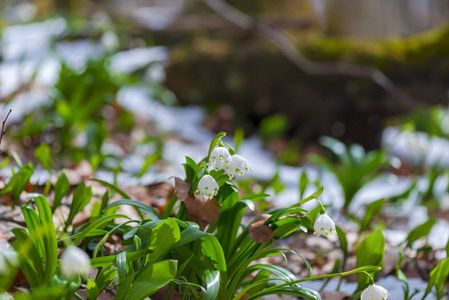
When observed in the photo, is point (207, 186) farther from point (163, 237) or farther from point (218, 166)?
point (163, 237)

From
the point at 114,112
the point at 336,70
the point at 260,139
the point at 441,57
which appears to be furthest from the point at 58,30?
the point at 441,57

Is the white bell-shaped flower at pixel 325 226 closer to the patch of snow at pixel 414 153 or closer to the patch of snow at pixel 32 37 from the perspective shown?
the patch of snow at pixel 414 153

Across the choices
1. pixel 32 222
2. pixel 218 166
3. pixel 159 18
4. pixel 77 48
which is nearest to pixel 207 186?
pixel 218 166

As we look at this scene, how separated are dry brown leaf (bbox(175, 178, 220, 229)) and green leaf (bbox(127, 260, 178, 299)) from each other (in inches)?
11.8

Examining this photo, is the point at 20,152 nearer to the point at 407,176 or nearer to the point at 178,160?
the point at 178,160

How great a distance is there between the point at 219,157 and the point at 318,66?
10.7 ft

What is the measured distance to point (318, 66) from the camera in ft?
14.2

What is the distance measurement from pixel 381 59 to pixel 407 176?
3.67 feet

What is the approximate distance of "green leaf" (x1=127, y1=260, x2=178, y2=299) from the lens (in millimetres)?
1114

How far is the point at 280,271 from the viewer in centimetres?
137

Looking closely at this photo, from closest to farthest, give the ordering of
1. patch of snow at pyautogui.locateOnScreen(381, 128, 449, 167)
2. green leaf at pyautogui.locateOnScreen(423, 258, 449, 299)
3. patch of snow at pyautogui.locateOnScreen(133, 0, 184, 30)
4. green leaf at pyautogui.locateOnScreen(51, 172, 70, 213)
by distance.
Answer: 1. green leaf at pyautogui.locateOnScreen(423, 258, 449, 299)
2. green leaf at pyautogui.locateOnScreen(51, 172, 70, 213)
3. patch of snow at pyautogui.locateOnScreen(381, 128, 449, 167)
4. patch of snow at pyautogui.locateOnScreen(133, 0, 184, 30)

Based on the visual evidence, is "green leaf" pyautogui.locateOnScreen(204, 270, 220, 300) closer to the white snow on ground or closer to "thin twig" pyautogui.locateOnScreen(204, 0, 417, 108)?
the white snow on ground

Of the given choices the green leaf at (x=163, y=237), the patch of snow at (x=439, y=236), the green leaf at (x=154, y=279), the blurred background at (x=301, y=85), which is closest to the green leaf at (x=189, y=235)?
the green leaf at (x=163, y=237)

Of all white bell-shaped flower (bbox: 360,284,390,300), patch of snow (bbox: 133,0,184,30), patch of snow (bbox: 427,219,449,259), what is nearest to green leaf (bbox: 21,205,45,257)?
white bell-shaped flower (bbox: 360,284,390,300)
